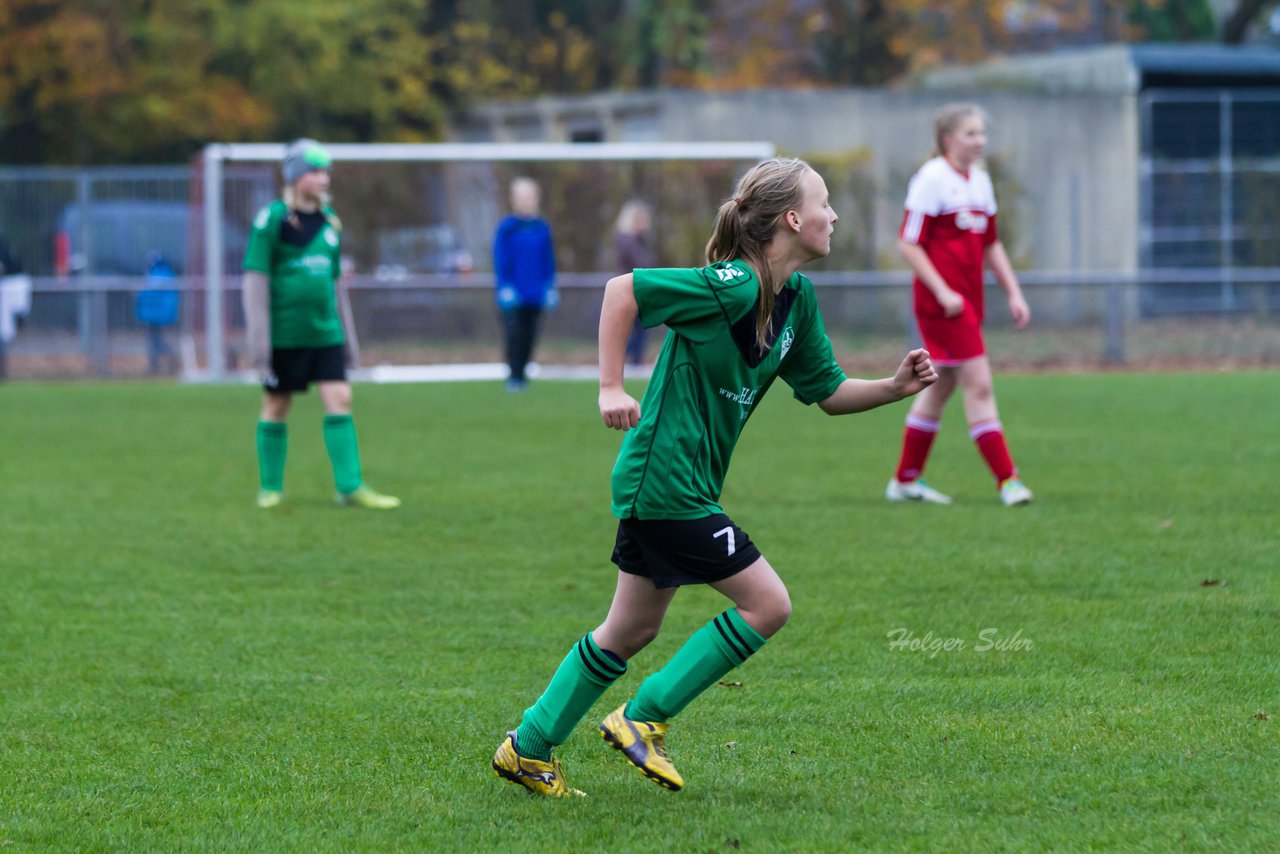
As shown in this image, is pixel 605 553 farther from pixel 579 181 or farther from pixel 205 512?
pixel 579 181

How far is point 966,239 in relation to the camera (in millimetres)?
9062

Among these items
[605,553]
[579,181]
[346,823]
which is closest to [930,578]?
[605,553]

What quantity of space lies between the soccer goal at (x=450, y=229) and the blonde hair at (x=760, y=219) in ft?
51.8

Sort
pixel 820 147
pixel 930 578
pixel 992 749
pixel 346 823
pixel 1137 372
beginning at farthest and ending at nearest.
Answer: pixel 820 147, pixel 1137 372, pixel 930 578, pixel 992 749, pixel 346 823

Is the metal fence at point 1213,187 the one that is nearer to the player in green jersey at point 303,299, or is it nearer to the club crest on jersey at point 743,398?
the player in green jersey at point 303,299

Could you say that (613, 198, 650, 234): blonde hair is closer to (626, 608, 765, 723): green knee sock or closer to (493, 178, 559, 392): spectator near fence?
(493, 178, 559, 392): spectator near fence

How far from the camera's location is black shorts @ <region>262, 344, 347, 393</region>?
30.9 ft

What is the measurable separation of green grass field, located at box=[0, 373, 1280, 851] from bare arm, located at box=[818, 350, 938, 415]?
3.02ft

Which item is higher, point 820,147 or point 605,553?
point 820,147

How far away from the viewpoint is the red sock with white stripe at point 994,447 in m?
9.09

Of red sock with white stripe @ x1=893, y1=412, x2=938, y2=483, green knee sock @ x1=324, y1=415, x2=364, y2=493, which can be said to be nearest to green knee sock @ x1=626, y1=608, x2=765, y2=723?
red sock with white stripe @ x1=893, y1=412, x2=938, y2=483

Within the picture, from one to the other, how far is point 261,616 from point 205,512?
300 cm

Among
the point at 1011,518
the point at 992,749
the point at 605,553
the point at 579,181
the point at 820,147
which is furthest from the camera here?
the point at 820,147

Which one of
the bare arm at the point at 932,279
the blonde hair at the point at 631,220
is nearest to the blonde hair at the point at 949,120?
the bare arm at the point at 932,279
